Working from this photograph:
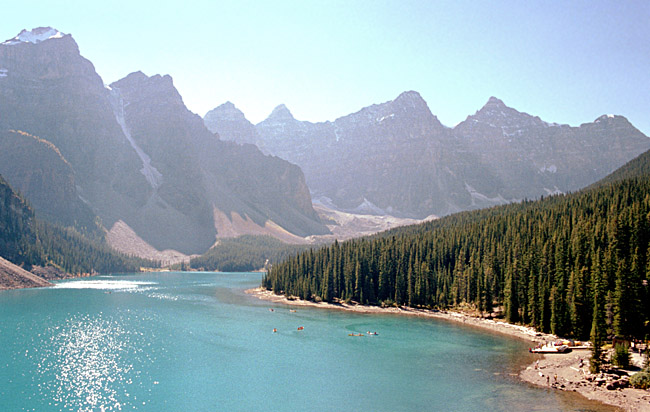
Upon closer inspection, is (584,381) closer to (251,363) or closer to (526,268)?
(526,268)

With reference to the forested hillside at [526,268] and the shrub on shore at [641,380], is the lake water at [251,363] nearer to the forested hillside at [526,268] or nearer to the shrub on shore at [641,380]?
the shrub on shore at [641,380]

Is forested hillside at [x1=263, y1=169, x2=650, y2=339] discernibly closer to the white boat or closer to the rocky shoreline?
the white boat

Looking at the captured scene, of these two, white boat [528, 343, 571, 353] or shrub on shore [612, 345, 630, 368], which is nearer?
shrub on shore [612, 345, 630, 368]

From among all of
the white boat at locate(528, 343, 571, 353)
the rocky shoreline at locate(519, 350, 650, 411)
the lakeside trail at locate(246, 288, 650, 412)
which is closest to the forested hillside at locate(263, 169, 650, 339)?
the lakeside trail at locate(246, 288, 650, 412)

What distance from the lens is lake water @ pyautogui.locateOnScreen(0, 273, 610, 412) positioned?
50250 millimetres

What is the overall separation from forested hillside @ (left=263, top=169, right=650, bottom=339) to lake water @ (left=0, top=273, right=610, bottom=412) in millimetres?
11375

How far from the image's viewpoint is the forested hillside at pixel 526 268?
7338cm

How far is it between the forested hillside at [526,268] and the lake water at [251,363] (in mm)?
11375

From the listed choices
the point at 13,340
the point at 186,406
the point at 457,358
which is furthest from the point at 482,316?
the point at 13,340

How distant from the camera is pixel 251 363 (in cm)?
6619

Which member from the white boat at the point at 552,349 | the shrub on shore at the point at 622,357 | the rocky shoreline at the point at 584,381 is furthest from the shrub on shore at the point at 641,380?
the white boat at the point at 552,349

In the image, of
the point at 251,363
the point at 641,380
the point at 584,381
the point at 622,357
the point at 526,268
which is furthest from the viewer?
the point at 526,268

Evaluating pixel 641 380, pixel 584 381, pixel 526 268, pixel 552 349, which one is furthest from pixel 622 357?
pixel 526 268

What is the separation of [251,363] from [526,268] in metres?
54.8
